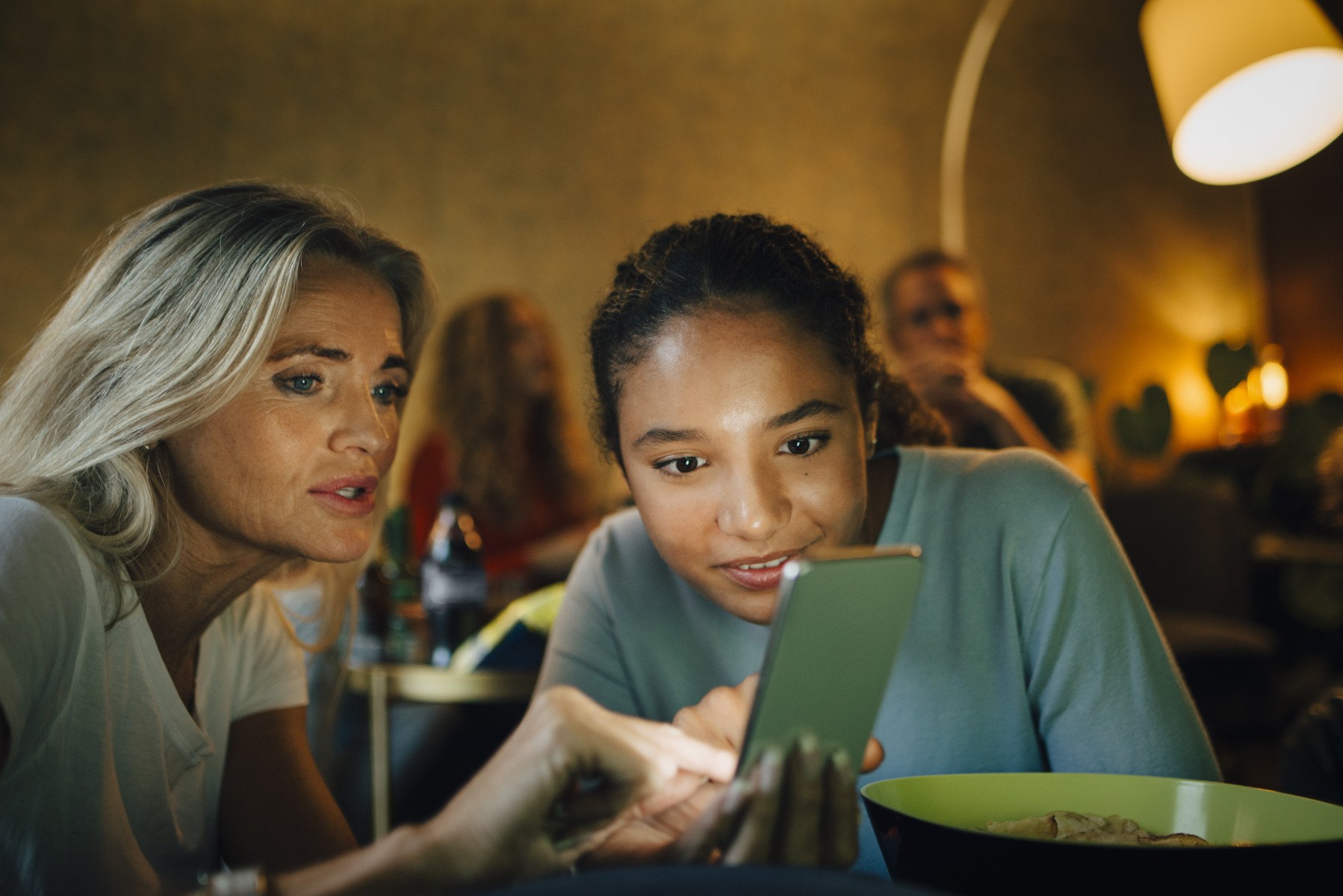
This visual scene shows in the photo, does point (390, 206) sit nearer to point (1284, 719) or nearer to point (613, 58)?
point (613, 58)

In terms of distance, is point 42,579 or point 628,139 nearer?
point 42,579

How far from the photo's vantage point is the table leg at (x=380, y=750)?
75.4 inches

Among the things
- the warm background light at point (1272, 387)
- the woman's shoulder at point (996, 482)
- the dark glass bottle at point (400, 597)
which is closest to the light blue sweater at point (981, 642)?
the woman's shoulder at point (996, 482)

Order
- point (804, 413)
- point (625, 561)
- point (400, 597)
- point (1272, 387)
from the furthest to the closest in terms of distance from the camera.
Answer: point (1272, 387)
point (400, 597)
point (625, 561)
point (804, 413)

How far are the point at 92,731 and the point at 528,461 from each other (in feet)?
8.15

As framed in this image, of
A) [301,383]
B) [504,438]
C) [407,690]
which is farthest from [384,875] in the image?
[504,438]

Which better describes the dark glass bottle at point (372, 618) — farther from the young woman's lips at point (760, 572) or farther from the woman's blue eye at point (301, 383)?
the young woman's lips at point (760, 572)

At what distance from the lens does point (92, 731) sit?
849 mm

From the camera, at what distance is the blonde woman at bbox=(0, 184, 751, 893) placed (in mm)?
832

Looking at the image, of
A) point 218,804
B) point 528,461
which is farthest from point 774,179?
point 218,804

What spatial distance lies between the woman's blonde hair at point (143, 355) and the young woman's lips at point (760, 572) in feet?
1.60

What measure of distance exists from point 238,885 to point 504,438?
110 inches

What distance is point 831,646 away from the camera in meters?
0.51

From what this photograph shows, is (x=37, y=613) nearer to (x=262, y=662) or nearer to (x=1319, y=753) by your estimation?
(x=262, y=662)
